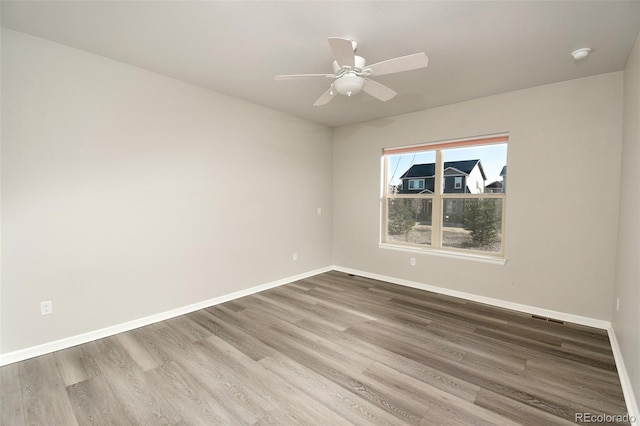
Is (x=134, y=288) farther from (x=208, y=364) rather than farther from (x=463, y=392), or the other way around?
(x=463, y=392)

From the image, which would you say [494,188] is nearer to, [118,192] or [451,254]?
[451,254]

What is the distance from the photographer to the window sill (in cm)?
353

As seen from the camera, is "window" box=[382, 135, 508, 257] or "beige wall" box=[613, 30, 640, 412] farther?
"window" box=[382, 135, 508, 257]

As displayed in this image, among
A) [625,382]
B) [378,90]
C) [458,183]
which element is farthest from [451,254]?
[378,90]

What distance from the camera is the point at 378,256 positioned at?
15.2 ft

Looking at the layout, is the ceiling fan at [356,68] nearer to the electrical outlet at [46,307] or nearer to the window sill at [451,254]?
the window sill at [451,254]

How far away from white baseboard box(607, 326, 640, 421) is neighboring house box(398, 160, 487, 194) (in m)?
1.99

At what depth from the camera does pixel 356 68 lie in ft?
7.11

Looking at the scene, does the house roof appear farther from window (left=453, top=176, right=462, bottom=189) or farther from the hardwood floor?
the hardwood floor

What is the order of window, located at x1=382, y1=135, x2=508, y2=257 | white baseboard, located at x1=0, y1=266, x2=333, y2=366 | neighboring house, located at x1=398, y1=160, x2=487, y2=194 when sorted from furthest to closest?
neighboring house, located at x1=398, y1=160, x2=487, y2=194 → window, located at x1=382, y1=135, x2=508, y2=257 → white baseboard, located at x1=0, y1=266, x2=333, y2=366

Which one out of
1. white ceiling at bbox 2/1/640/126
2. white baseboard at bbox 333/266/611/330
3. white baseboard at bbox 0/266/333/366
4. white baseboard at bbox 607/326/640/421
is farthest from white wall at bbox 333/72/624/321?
white baseboard at bbox 0/266/333/366

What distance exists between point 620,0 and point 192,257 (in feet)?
13.9

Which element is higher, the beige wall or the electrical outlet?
the beige wall

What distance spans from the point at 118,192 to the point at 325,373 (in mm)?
2573
